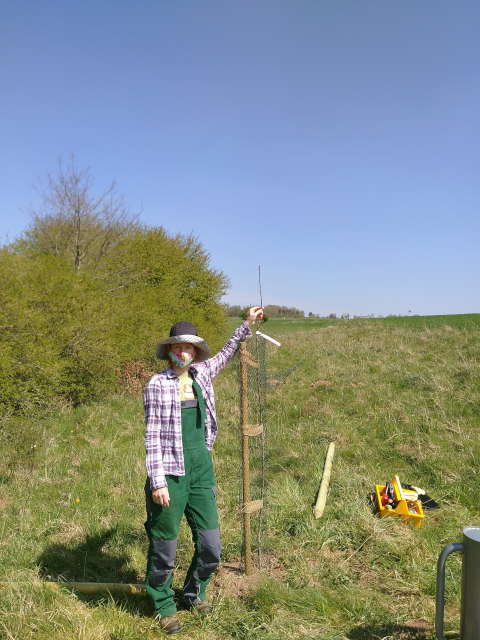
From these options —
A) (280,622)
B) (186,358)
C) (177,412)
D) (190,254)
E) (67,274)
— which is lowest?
(280,622)

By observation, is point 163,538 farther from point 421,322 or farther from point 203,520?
point 421,322

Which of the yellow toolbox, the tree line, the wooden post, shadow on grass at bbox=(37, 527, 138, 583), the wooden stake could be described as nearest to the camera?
the wooden post

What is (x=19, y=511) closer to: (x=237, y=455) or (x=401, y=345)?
(x=237, y=455)

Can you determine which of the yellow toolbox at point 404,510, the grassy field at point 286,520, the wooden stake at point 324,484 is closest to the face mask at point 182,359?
the grassy field at point 286,520

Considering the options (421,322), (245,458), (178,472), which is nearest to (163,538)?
(178,472)

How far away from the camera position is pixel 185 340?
312cm

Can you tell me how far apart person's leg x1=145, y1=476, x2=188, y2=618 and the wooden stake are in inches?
81.0

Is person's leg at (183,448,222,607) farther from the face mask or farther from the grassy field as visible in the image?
the face mask

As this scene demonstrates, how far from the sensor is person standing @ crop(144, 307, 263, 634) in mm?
2914

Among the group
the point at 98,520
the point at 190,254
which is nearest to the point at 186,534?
the point at 98,520

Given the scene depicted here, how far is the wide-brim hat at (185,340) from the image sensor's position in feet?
10.3

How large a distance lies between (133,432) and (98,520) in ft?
10.3

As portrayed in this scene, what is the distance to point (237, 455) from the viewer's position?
6.57 meters

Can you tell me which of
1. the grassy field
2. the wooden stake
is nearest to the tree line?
the grassy field
